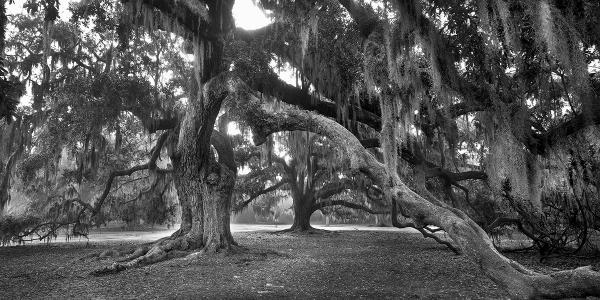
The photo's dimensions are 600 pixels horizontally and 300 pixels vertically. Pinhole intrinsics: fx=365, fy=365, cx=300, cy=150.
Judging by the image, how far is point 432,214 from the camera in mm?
4887

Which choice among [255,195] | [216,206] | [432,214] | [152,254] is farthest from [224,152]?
[255,195]

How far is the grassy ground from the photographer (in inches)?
212

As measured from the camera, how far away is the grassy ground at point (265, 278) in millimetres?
5382

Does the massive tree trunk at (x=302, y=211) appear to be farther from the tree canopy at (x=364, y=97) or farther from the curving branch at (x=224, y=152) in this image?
the curving branch at (x=224, y=152)

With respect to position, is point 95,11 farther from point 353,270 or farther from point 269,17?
point 353,270

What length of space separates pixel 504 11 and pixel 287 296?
4885 mm

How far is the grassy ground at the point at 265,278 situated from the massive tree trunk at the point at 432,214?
119 cm

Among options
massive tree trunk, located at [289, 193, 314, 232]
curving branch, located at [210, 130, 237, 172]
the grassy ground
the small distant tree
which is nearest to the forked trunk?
the grassy ground

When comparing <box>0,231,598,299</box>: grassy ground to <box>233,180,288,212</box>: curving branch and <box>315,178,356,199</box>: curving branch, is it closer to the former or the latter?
<box>315,178,356,199</box>: curving branch

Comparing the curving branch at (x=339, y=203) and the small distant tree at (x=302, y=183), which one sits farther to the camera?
the curving branch at (x=339, y=203)

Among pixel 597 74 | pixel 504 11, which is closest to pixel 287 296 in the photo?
pixel 504 11

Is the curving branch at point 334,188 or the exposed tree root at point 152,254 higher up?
the curving branch at point 334,188

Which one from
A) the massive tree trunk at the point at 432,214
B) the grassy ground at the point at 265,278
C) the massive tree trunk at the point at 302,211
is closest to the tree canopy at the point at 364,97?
the massive tree trunk at the point at 432,214

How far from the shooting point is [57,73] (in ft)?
39.6
